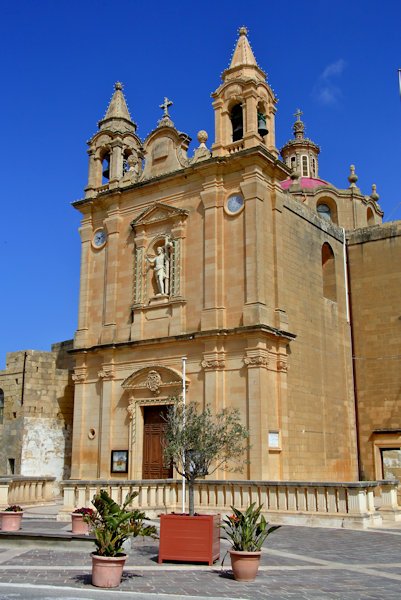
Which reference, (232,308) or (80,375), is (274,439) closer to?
(232,308)

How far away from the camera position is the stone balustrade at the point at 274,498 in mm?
16578

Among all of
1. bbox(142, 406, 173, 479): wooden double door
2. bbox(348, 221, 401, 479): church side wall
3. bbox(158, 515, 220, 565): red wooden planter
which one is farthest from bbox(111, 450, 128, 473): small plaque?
bbox(158, 515, 220, 565): red wooden planter

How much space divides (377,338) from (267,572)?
1864 cm

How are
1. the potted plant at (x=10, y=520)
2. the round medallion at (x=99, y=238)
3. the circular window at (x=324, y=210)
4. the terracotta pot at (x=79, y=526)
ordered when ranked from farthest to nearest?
the circular window at (x=324, y=210)
the round medallion at (x=99, y=238)
the potted plant at (x=10, y=520)
the terracotta pot at (x=79, y=526)

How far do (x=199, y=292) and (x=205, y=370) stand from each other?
2932 mm

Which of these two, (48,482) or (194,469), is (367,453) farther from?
(194,469)

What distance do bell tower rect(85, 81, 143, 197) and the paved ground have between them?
1821cm

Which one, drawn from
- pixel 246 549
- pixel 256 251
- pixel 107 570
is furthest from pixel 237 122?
pixel 107 570

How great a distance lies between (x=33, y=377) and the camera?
29.2 metres

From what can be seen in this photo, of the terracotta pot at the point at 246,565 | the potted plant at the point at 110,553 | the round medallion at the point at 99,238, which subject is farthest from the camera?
the round medallion at the point at 99,238

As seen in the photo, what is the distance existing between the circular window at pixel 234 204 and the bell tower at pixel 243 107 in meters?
1.75

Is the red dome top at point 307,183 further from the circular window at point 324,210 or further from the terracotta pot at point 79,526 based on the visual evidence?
the terracotta pot at point 79,526

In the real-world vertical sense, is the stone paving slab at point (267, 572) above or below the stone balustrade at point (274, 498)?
below

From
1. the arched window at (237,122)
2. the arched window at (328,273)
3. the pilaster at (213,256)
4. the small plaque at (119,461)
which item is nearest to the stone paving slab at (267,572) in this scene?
the pilaster at (213,256)
